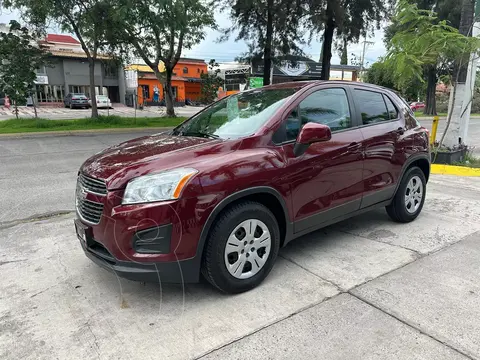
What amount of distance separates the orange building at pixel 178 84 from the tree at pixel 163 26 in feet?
89.5

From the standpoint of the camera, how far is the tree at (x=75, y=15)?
1444 centimetres

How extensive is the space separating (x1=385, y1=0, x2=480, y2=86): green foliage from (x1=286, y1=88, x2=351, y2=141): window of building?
3.85 meters

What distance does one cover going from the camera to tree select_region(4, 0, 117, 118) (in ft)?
47.4

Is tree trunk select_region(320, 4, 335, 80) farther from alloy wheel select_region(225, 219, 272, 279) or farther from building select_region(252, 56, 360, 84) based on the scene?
alloy wheel select_region(225, 219, 272, 279)

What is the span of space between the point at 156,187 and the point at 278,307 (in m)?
1.31

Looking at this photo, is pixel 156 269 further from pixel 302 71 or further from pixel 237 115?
pixel 302 71

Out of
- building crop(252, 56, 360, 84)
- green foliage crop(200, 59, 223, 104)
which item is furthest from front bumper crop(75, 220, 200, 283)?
green foliage crop(200, 59, 223, 104)

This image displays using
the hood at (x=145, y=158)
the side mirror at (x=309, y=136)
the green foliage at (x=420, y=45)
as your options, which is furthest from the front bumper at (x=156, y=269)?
the green foliage at (x=420, y=45)

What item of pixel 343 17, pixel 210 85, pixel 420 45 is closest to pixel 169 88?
pixel 343 17

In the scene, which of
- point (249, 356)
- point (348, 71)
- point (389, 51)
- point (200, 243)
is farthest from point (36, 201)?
point (348, 71)

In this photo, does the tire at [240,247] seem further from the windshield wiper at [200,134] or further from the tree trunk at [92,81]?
the tree trunk at [92,81]

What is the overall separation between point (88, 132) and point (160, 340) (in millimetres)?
14315

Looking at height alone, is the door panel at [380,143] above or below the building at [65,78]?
below

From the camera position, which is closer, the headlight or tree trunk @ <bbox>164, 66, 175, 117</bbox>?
the headlight
